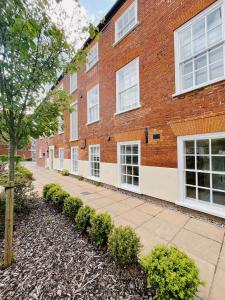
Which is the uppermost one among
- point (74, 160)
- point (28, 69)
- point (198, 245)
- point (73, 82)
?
point (73, 82)

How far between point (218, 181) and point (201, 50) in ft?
12.1

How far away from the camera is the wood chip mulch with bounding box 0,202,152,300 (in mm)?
2160

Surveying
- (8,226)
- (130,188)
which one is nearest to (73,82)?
(130,188)

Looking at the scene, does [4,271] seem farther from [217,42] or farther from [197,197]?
[217,42]

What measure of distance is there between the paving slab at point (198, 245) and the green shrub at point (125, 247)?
1.23m

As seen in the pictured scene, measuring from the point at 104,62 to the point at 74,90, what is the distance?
4.15m

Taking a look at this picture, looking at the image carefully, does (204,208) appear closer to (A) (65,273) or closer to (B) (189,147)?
(B) (189,147)

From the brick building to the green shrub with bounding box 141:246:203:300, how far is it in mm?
2777

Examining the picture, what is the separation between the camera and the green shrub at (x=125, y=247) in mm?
2535

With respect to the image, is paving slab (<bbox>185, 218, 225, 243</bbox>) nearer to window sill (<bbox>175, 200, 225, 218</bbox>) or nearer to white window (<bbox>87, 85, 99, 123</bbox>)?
window sill (<bbox>175, 200, 225, 218</bbox>)

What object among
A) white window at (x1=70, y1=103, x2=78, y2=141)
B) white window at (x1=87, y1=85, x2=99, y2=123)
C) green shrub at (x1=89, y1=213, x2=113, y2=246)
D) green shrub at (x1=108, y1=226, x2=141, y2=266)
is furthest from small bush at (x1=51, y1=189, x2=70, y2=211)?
white window at (x1=70, y1=103, x2=78, y2=141)

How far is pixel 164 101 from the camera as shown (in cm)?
536

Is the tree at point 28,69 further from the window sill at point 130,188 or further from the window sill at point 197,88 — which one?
the window sill at point 130,188

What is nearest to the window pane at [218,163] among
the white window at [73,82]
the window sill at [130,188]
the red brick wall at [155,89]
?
the red brick wall at [155,89]
